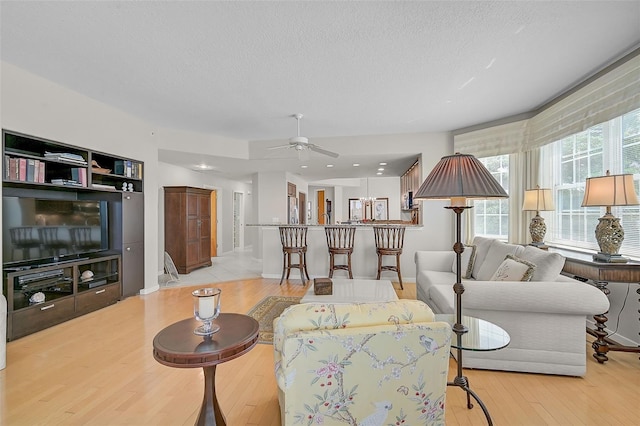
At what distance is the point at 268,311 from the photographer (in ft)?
11.9

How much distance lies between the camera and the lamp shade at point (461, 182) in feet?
5.14

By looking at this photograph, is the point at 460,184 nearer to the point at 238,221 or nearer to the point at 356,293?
the point at 356,293

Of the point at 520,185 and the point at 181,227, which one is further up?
the point at 520,185

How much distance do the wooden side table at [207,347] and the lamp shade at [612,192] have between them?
108 inches

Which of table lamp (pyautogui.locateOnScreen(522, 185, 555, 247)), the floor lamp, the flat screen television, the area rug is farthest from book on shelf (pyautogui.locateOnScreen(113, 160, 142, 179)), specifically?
table lamp (pyautogui.locateOnScreen(522, 185, 555, 247))

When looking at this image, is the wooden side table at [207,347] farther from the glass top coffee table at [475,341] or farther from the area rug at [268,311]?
the area rug at [268,311]

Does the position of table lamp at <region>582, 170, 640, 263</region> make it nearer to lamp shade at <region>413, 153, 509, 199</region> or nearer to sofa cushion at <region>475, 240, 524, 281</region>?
sofa cushion at <region>475, 240, 524, 281</region>

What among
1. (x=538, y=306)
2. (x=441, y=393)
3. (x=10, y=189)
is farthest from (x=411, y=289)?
(x=10, y=189)

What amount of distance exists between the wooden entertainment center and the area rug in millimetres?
1903

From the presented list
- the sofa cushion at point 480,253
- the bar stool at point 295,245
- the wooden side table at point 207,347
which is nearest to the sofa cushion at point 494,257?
the sofa cushion at point 480,253

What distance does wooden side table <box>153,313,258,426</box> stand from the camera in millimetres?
1309

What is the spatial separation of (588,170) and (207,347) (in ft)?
13.0

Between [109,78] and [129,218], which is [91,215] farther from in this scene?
[109,78]

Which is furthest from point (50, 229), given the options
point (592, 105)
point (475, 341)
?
point (592, 105)
